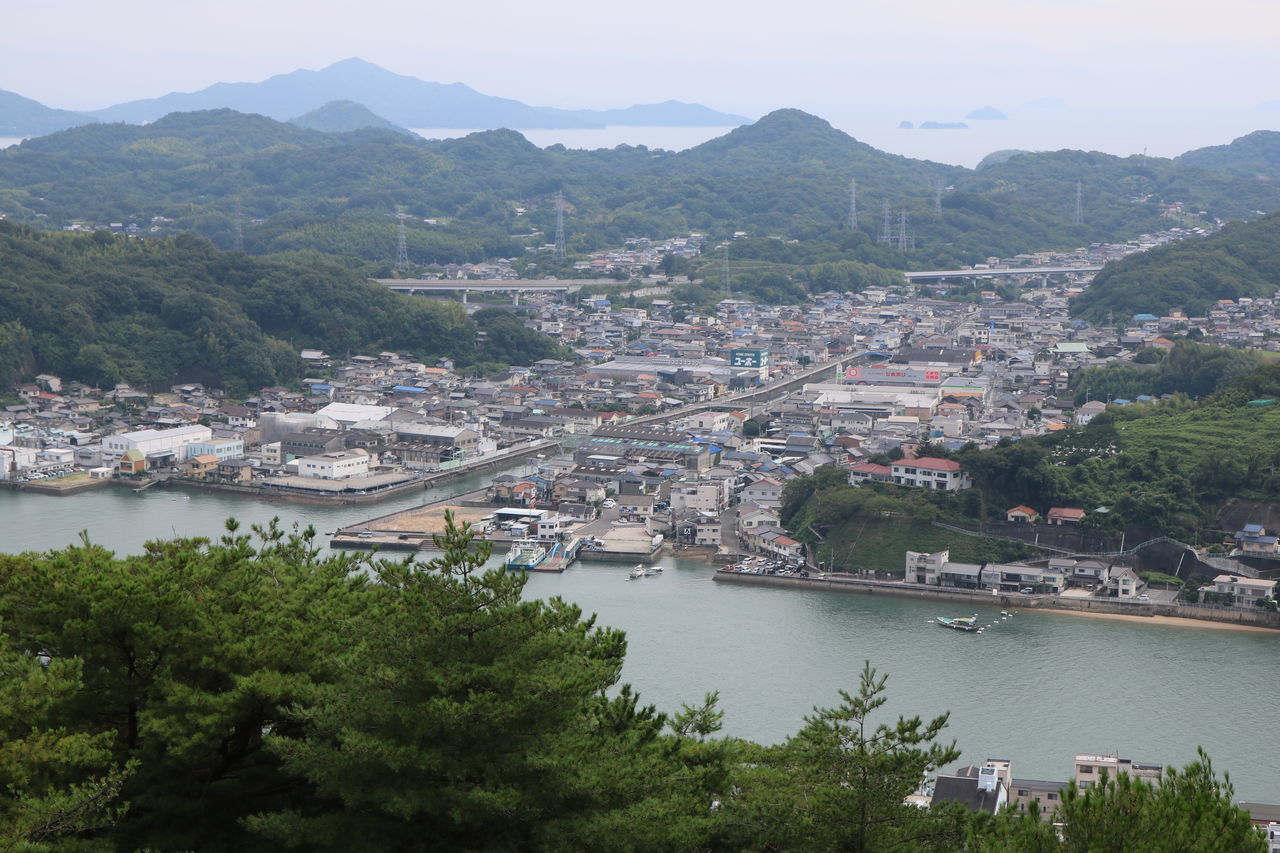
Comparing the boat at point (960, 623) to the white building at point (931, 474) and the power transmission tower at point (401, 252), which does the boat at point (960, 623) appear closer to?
the white building at point (931, 474)

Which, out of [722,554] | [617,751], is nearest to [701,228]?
[722,554]

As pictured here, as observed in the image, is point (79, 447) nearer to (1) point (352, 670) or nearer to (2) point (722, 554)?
(2) point (722, 554)

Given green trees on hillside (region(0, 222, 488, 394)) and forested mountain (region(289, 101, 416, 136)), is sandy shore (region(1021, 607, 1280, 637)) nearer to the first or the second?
green trees on hillside (region(0, 222, 488, 394))

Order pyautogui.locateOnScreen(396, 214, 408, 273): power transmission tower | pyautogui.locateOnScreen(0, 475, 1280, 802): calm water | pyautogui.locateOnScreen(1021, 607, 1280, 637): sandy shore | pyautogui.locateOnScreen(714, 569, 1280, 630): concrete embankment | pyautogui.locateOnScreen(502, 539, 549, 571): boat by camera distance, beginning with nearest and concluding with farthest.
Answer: pyautogui.locateOnScreen(0, 475, 1280, 802): calm water < pyautogui.locateOnScreen(1021, 607, 1280, 637): sandy shore < pyautogui.locateOnScreen(714, 569, 1280, 630): concrete embankment < pyautogui.locateOnScreen(502, 539, 549, 571): boat < pyautogui.locateOnScreen(396, 214, 408, 273): power transmission tower

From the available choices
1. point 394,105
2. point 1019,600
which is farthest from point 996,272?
point 394,105

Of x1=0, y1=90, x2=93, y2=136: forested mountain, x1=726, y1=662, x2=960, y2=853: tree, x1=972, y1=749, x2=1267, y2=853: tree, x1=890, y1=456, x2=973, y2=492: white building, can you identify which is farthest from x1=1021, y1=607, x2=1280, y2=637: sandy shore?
x1=0, y1=90, x2=93, y2=136: forested mountain

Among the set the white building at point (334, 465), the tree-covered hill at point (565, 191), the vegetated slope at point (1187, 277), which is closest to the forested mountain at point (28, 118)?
the tree-covered hill at point (565, 191)
